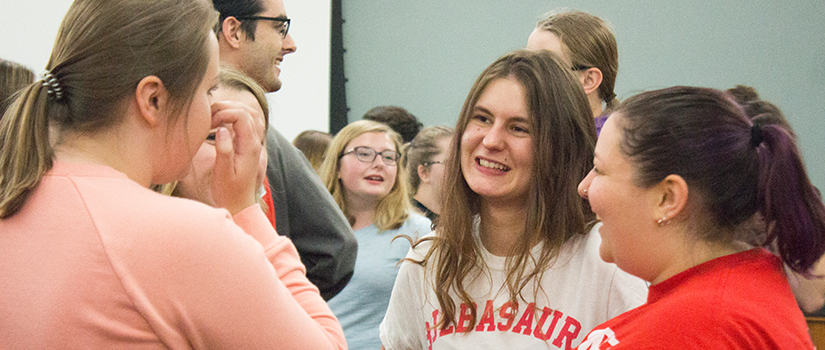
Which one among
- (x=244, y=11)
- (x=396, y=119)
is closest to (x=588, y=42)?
(x=244, y=11)

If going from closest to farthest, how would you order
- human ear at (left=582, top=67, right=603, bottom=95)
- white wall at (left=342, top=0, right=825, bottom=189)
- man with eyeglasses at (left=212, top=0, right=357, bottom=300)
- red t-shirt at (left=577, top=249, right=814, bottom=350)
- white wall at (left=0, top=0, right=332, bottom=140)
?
1. red t-shirt at (left=577, top=249, right=814, bottom=350)
2. man with eyeglasses at (left=212, top=0, right=357, bottom=300)
3. white wall at (left=0, top=0, right=332, bottom=140)
4. human ear at (left=582, top=67, right=603, bottom=95)
5. white wall at (left=342, top=0, right=825, bottom=189)

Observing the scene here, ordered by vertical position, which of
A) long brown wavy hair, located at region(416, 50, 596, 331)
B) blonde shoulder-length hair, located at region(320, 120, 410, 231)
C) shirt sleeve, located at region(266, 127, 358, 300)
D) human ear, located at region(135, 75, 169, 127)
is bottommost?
blonde shoulder-length hair, located at region(320, 120, 410, 231)

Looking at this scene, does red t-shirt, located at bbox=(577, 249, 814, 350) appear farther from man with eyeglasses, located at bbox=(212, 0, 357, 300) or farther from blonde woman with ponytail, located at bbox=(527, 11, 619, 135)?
blonde woman with ponytail, located at bbox=(527, 11, 619, 135)

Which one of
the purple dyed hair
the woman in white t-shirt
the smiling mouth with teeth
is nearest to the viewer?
the purple dyed hair

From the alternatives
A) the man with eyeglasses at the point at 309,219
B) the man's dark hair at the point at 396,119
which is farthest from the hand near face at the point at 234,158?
the man's dark hair at the point at 396,119

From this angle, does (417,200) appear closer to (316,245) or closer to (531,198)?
(316,245)

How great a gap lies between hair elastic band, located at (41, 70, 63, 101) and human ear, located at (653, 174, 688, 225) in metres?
0.89

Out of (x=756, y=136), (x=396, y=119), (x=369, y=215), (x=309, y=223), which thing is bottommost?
(x=369, y=215)

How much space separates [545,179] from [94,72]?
3.07ft

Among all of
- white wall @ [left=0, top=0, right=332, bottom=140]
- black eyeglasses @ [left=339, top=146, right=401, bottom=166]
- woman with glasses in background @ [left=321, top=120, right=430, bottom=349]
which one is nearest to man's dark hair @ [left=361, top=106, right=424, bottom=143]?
white wall @ [left=0, top=0, right=332, bottom=140]

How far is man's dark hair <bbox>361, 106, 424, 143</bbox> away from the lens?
407 centimetres

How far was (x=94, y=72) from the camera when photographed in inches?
31.5

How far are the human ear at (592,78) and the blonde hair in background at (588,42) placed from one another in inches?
0.9

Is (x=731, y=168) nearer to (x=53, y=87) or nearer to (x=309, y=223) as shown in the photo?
(x=53, y=87)
